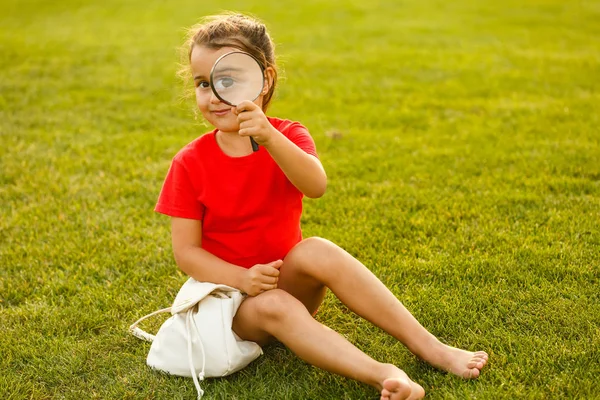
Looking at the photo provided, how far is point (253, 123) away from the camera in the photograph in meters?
2.45

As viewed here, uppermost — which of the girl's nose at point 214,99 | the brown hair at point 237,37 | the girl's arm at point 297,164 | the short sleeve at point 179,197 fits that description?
the brown hair at point 237,37

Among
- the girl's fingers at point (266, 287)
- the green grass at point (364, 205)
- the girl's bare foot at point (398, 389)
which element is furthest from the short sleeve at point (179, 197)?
the girl's bare foot at point (398, 389)

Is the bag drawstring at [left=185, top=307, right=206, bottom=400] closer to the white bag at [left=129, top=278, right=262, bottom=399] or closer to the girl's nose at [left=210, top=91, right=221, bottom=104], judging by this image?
the white bag at [left=129, top=278, right=262, bottom=399]

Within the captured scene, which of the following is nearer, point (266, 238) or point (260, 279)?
point (260, 279)

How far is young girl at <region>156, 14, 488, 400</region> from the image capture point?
101 inches

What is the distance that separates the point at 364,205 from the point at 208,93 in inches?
70.4

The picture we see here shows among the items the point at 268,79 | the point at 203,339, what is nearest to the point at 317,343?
the point at 203,339

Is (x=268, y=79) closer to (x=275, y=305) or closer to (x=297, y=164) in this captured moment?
(x=297, y=164)

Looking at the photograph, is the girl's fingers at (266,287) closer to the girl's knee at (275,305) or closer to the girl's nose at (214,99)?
the girl's knee at (275,305)

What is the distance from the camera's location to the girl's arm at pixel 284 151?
245 centimetres

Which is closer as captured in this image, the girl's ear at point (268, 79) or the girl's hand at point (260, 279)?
the girl's hand at point (260, 279)

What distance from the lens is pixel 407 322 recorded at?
2713 millimetres

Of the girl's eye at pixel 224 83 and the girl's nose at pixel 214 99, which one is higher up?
the girl's eye at pixel 224 83

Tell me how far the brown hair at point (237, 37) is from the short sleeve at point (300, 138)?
0.18m
